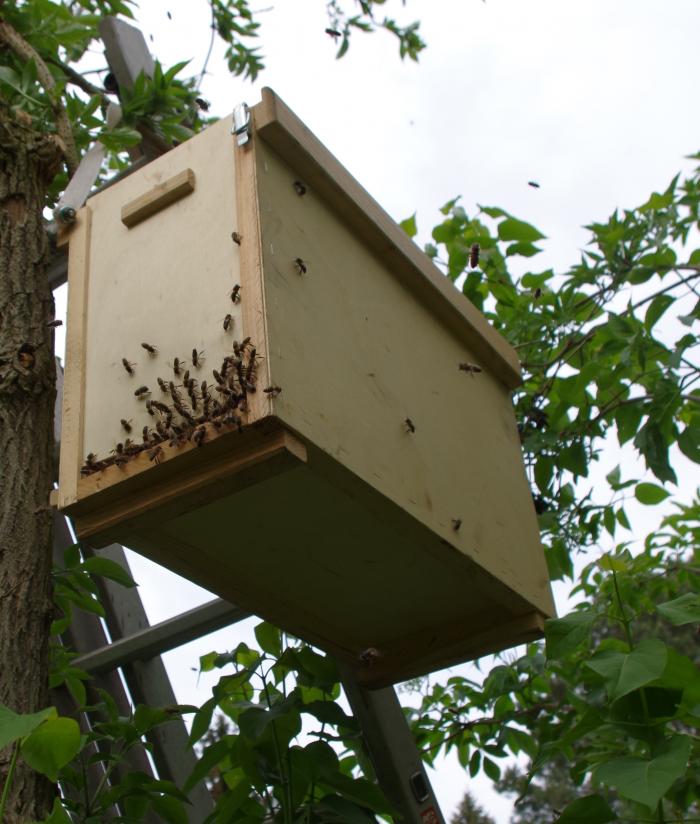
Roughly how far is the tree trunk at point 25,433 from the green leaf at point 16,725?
16.3 inches

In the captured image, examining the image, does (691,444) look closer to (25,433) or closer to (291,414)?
(291,414)

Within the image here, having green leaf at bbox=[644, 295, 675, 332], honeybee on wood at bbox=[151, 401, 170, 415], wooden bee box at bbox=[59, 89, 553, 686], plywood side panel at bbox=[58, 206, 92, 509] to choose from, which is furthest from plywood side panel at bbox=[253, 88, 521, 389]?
honeybee on wood at bbox=[151, 401, 170, 415]

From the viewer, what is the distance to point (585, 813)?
6.00 ft

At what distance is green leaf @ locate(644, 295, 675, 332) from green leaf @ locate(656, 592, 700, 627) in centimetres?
105

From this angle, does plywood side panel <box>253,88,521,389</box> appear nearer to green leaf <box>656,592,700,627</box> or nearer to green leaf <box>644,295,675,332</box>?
green leaf <box>644,295,675,332</box>

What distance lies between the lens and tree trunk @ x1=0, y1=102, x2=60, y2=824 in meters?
1.89

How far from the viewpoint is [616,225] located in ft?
11.2

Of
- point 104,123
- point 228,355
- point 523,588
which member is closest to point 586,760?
point 523,588

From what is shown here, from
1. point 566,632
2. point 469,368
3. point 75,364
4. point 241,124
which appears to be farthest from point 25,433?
point 566,632

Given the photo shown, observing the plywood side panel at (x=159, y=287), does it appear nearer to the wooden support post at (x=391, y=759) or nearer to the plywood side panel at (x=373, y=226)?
the plywood side panel at (x=373, y=226)

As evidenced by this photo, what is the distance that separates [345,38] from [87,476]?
3.19 metres

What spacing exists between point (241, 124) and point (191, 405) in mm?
637

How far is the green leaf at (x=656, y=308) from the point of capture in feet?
9.35

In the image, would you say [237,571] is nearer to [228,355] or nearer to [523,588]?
[228,355]
